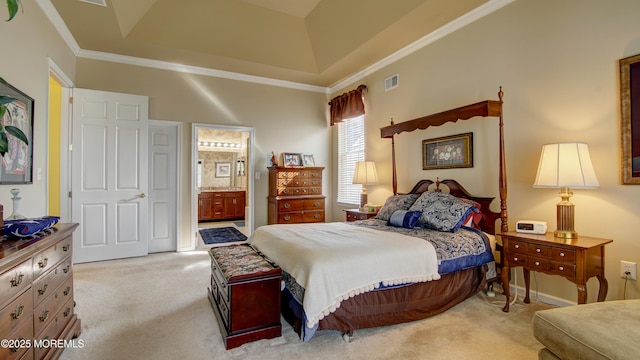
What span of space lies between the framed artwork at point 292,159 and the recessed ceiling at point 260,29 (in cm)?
147

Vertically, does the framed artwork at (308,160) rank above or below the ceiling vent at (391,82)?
below

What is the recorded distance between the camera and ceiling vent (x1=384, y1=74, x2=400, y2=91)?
4.55 metres

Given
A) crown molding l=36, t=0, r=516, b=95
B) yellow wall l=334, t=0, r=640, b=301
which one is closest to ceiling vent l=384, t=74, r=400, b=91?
crown molding l=36, t=0, r=516, b=95

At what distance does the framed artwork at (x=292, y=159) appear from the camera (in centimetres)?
560

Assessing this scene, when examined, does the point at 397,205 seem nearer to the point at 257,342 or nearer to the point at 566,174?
the point at 566,174

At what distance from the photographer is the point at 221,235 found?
6402 millimetres

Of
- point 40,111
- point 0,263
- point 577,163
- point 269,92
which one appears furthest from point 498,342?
point 269,92

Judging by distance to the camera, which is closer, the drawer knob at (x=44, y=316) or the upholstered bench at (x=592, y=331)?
the upholstered bench at (x=592, y=331)

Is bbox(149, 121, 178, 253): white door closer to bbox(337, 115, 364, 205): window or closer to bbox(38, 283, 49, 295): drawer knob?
bbox(337, 115, 364, 205): window

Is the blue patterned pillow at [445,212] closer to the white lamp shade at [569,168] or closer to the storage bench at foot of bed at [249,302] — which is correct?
the white lamp shade at [569,168]

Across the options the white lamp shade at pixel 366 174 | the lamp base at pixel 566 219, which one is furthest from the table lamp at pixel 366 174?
the lamp base at pixel 566 219

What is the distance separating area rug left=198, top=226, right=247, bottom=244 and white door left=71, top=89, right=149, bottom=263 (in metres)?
1.45

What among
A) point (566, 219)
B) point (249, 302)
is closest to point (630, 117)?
point (566, 219)

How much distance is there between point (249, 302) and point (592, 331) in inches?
74.7
